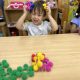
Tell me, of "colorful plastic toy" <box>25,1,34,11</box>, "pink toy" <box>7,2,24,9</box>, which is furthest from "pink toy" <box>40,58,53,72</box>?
"pink toy" <box>7,2,24,9</box>

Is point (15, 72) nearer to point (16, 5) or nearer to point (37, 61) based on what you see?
point (37, 61)

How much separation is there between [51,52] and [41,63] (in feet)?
0.58

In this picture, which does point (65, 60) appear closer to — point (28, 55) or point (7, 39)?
point (28, 55)

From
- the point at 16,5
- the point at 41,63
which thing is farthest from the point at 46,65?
the point at 16,5

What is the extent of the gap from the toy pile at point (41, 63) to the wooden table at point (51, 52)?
0.03 meters

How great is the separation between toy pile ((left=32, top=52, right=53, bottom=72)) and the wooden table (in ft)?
0.09

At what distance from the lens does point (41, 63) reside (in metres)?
0.91

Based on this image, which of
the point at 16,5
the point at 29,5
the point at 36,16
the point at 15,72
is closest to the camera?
the point at 15,72

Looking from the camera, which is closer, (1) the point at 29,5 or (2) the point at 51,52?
(2) the point at 51,52

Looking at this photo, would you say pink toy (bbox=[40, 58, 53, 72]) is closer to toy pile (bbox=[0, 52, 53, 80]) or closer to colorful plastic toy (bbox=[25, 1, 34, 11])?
toy pile (bbox=[0, 52, 53, 80])

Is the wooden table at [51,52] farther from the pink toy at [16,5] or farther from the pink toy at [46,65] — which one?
the pink toy at [16,5]

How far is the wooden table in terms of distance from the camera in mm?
867

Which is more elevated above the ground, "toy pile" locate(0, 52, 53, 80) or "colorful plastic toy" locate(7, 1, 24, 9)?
"colorful plastic toy" locate(7, 1, 24, 9)

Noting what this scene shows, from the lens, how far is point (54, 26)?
4.78 feet
